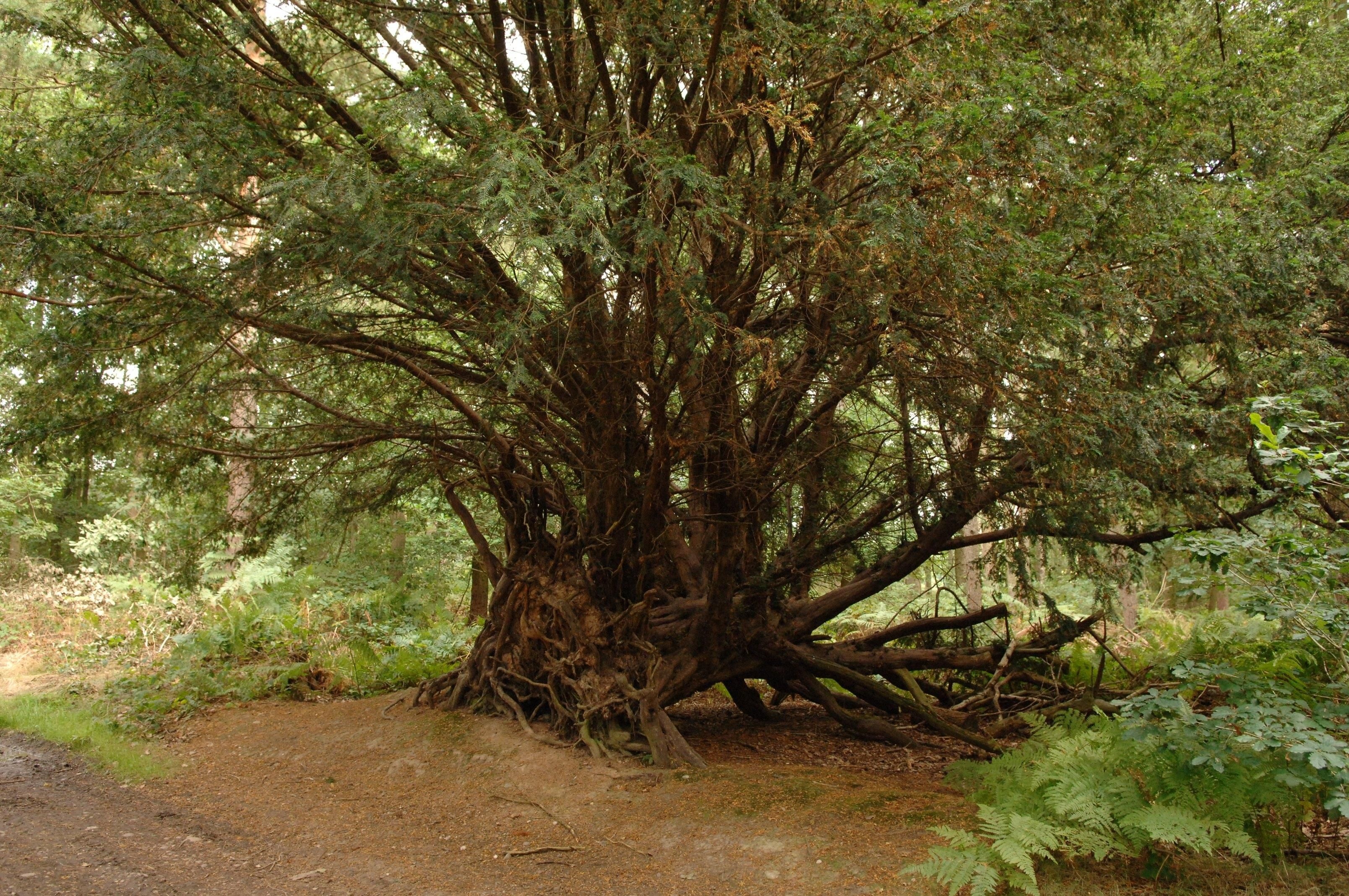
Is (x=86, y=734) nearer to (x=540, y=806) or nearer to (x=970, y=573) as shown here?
(x=540, y=806)

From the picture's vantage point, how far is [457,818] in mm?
6371

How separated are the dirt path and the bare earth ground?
0.05ft

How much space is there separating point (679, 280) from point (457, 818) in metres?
4.11

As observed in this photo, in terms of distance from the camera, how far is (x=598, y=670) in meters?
7.66

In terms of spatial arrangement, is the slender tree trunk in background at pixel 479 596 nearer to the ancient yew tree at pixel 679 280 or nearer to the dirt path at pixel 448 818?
the ancient yew tree at pixel 679 280

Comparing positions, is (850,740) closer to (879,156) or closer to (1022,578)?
(1022,578)

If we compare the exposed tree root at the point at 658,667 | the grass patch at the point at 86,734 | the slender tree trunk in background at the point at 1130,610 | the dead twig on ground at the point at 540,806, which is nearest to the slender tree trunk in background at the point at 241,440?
the grass patch at the point at 86,734

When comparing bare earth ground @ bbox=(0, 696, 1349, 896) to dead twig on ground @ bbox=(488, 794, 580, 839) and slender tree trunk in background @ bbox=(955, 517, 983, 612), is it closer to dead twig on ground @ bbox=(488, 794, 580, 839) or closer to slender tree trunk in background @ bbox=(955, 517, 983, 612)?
dead twig on ground @ bbox=(488, 794, 580, 839)

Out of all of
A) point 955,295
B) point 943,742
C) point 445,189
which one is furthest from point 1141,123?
point 943,742

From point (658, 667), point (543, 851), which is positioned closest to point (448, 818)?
point (543, 851)

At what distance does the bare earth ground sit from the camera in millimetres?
5137

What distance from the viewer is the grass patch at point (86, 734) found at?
7582 millimetres

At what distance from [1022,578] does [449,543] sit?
10.9 meters

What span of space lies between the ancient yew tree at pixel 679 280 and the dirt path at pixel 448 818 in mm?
692
